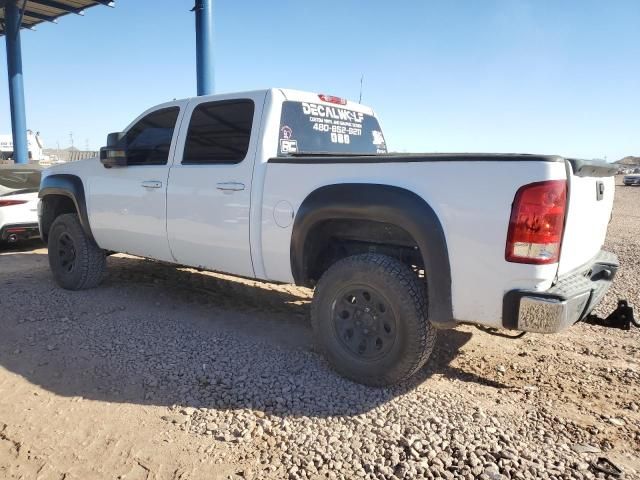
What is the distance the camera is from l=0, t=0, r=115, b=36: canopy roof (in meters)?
15.4

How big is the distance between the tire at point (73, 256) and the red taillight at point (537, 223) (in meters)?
4.59

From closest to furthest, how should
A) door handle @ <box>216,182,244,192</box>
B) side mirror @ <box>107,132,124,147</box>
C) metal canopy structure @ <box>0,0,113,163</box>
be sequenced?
door handle @ <box>216,182,244,192</box> < side mirror @ <box>107,132,124,147</box> < metal canopy structure @ <box>0,0,113,163</box>

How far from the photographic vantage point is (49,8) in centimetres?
1653

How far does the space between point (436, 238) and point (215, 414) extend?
5.64ft

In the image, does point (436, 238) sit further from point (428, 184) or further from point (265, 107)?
point (265, 107)

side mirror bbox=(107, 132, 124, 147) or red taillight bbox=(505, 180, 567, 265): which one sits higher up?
side mirror bbox=(107, 132, 124, 147)

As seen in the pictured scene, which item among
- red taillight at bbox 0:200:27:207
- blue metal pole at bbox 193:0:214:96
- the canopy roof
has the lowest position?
red taillight at bbox 0:200:27:207

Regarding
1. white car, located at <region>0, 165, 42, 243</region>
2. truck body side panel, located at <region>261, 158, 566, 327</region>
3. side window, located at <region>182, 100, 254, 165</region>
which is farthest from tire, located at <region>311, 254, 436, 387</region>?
white car, located at <region>0, 165, 42, 243</region>

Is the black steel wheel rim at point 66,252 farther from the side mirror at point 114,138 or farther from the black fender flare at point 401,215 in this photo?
the black fender flare at point 401,215

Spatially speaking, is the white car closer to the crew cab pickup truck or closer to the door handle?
the crew cab pickup truck

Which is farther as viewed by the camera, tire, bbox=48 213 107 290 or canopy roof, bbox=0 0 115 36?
canopy roof, bbox=0 0 115 36

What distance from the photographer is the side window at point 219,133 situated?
412cm

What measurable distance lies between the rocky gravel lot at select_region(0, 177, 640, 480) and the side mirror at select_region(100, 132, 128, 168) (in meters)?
1.48

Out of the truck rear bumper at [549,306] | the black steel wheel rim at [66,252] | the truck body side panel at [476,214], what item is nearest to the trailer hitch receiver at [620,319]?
the truck rear bumper at [549,306]
